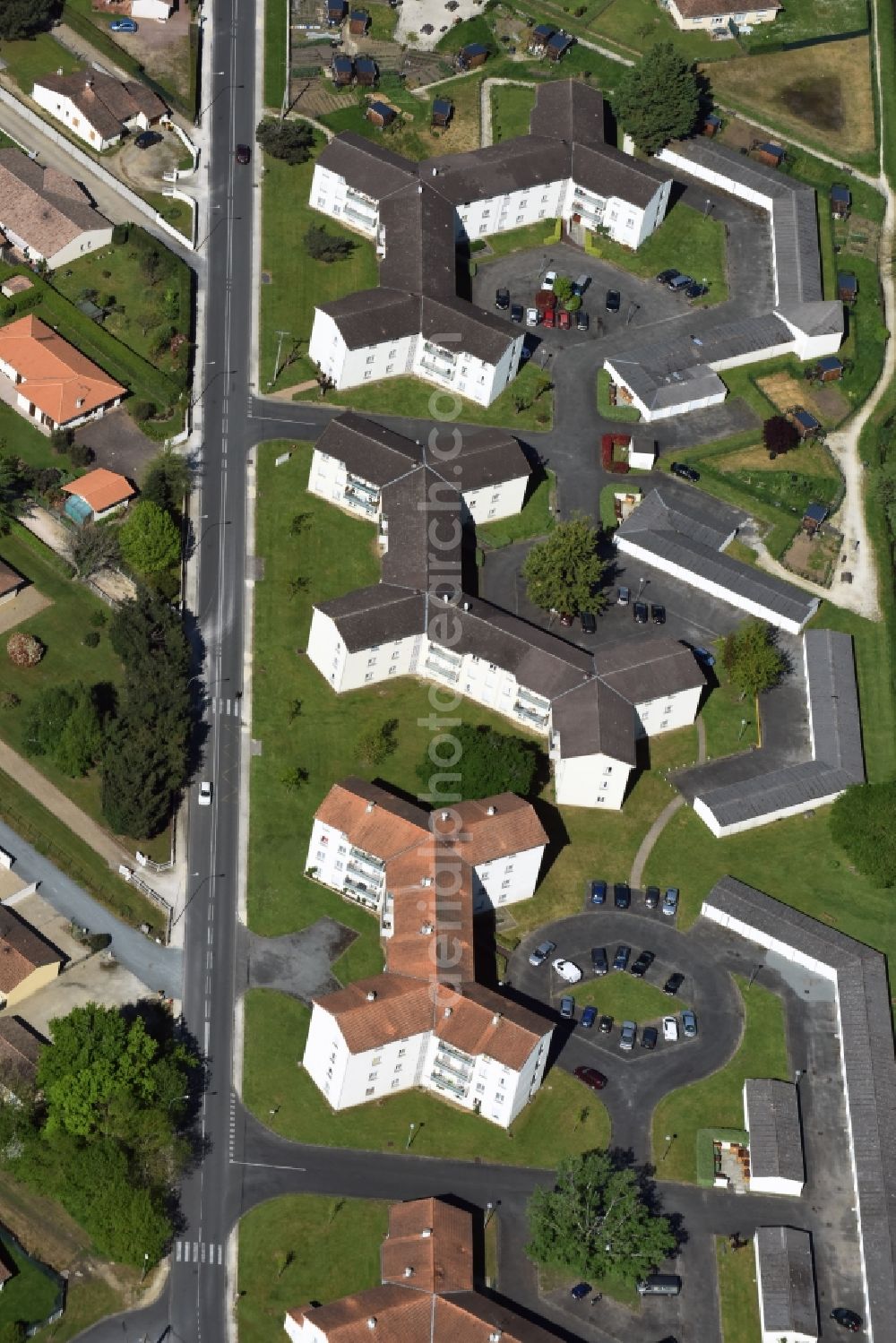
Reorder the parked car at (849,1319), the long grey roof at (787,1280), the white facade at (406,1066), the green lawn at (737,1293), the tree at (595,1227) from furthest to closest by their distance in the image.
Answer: the white facade at (406,1066)
the parked car at (849,1319)
the green lawn at (737,1293)
the long grey roof at (787,1280)
the tree at (595,1227)

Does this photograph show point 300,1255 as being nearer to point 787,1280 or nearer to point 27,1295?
point 27,1295

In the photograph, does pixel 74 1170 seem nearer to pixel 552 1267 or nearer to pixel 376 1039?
pixel 376 1039

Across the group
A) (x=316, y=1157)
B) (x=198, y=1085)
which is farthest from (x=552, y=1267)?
(x=198, y=1085)

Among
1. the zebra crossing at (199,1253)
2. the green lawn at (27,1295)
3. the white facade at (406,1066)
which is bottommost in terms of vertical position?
the green lawn at (27,1295)

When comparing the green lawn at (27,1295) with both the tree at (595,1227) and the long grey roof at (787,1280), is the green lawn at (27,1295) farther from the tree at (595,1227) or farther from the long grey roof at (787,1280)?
the long grey roof at (787,1280)

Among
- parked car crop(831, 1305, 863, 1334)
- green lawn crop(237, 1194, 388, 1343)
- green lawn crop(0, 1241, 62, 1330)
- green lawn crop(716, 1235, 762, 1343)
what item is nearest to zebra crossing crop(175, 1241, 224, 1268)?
green lawn crop(237, 1194, 388, 1343)

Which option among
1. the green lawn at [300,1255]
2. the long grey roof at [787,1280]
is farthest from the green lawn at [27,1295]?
the long grey roof at [787,1280]

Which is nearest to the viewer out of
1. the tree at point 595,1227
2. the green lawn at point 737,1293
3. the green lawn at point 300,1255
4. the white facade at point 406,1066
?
the green lawn at point 300,1255
